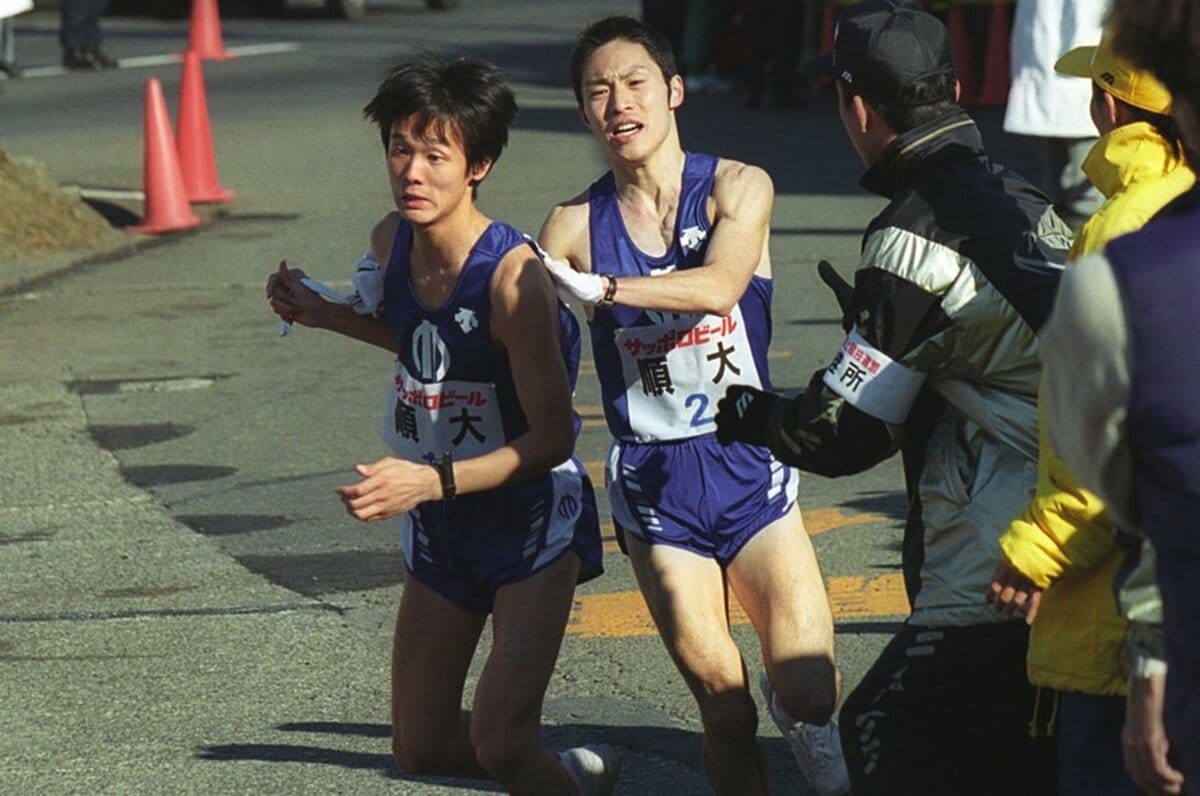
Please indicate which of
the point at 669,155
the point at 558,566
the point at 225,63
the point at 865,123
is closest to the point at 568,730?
the point at 558,566

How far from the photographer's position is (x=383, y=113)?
15.8ft

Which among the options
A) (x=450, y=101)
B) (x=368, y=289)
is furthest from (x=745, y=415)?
(x=368, y=289)

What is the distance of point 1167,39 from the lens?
260cm

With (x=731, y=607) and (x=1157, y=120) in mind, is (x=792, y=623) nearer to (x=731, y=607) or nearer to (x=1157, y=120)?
(x=1157, y=120)

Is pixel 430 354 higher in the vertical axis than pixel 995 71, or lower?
higher

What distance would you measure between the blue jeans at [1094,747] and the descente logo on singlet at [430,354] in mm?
1759

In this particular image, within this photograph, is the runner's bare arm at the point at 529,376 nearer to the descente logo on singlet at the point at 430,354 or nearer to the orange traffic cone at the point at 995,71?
the descente logo on singlet at the point at 430,354

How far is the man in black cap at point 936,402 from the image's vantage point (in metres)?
3.90

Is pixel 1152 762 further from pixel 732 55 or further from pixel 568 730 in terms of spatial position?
pixel 732 55

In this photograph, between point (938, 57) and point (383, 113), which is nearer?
point (938, 57)

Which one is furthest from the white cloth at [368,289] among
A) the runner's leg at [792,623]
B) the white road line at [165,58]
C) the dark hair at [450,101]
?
the white road line at [165,58]

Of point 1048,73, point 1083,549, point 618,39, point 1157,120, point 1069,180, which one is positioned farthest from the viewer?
point 1069,180

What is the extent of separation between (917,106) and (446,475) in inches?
46.6

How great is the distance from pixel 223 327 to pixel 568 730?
610cm
